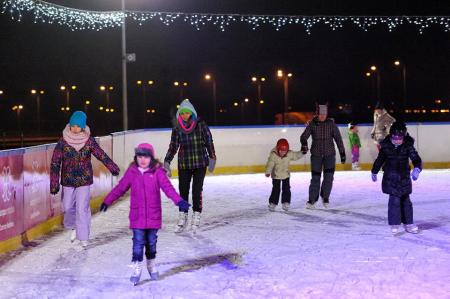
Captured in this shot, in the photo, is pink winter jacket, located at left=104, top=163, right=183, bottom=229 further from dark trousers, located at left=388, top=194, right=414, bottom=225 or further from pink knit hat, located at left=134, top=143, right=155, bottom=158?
dark trousers, located at left=388, top=194, right=414, bottom=225

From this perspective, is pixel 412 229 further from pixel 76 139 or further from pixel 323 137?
pixel 76 139

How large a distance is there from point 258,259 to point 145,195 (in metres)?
1.57

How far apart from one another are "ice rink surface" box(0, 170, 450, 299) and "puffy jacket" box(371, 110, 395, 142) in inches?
270

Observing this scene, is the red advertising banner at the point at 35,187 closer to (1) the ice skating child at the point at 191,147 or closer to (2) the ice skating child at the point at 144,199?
(1) the ice skating child at the point at 191,147

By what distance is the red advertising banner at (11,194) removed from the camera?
22.4 ft

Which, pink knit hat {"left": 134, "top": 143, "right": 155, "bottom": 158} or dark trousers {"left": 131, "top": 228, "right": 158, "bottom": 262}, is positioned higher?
pink knit hat {"left": 134, "top": 143, "right": 155, "bottom": 158}

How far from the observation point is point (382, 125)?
1742 cm

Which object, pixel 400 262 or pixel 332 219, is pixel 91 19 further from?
pixel 400 262

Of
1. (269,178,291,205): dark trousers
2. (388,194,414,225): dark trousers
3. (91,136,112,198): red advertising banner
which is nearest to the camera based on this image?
(388,194,414,225): dark trousers

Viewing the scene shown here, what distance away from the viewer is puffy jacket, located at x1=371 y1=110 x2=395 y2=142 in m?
17.3

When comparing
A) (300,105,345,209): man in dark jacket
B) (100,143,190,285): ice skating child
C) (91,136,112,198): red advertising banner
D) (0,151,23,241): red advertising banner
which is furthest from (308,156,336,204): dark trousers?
(100,143,190,285): ice skating child

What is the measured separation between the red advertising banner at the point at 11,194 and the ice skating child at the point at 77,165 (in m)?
0.46

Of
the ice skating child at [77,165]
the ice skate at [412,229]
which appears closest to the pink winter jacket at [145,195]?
the ice skating child at [77,165]

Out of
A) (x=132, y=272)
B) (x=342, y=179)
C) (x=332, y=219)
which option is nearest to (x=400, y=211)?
(x=332, y=219)
